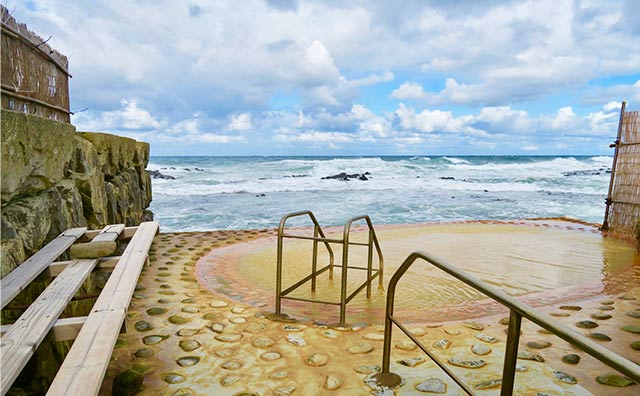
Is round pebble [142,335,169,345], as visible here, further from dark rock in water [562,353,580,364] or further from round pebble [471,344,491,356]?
dark rock in water [562,353,580,364]

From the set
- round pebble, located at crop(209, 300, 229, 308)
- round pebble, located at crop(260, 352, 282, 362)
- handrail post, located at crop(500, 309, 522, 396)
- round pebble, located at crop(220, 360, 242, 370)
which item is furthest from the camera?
round pebble, located at crop(209, 300, 229, 308)

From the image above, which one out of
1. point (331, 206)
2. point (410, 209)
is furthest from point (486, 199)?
point (331, 206)

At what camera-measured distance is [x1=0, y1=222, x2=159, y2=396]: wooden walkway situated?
143 centimetres

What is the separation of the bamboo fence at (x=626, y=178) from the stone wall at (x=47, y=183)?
7.84 metres

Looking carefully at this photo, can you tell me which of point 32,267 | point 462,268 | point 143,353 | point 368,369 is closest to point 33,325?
point 32,267

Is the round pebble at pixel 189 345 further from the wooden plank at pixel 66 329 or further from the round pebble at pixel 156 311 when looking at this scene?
the wooden plank at pixel 66 329

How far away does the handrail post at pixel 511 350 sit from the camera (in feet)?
4.18

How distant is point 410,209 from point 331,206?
2.93m

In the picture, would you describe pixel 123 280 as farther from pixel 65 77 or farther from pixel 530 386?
pixel 65 77

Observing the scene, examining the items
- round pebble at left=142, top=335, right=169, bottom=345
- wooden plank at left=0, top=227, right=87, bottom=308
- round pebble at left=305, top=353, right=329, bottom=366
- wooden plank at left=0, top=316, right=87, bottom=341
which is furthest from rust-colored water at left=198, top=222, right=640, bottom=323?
wooden plank at left=0, top=316, right=87, bottom=341

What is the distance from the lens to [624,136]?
6.69 metres

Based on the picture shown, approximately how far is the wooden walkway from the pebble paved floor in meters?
0.56

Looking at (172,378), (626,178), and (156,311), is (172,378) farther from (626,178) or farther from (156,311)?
(626,178)

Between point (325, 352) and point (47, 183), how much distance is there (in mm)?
2211
